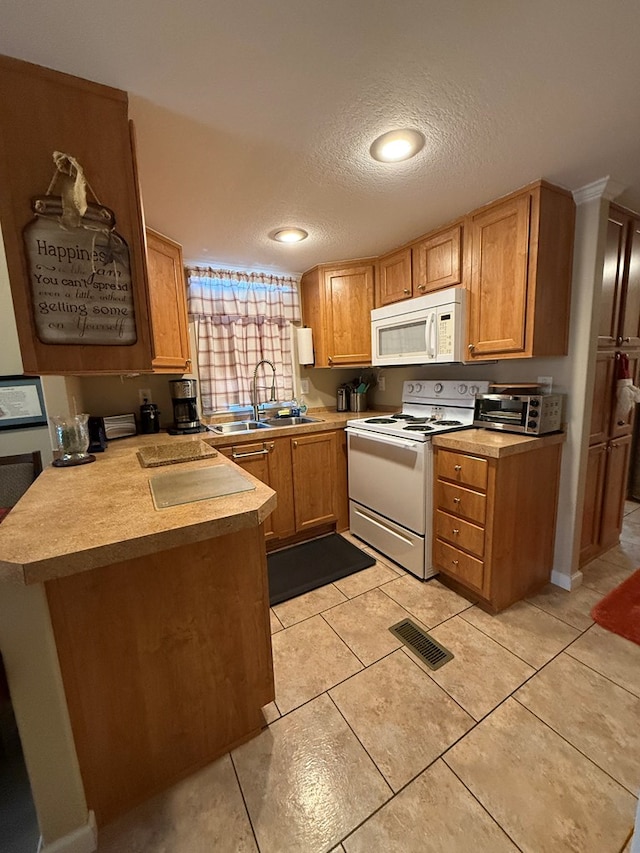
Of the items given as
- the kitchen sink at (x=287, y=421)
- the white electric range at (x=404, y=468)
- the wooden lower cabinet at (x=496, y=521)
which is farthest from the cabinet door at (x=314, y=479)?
the wooden lower cabinet at (x=496, y=521)

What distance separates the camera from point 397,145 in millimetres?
1396

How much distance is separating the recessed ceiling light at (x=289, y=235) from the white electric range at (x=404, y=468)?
1.36 m

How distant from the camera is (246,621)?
47.4 inches

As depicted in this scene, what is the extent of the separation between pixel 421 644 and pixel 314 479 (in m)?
1.32

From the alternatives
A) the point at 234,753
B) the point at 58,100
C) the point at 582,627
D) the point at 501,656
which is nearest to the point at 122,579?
the point at 234,753

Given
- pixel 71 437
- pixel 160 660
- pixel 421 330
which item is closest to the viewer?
pixel 160 660

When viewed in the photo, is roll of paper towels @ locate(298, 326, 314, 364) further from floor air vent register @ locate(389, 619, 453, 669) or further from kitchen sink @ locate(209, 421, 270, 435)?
floor air vent register @ locate(389, 619, 453, 669)

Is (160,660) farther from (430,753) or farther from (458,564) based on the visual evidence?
(458,564)

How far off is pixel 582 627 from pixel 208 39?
282 cm

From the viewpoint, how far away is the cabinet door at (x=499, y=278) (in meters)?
1.80

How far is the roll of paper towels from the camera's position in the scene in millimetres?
3096

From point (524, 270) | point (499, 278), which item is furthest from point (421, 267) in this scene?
point (524, 270)

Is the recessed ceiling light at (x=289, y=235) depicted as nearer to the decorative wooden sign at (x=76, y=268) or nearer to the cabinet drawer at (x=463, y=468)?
the decorative wooden sign at (x=76, y=268)

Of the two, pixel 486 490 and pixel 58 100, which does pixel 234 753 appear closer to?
pixel 486 490
